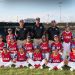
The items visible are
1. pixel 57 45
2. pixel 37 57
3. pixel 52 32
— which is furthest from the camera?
pixel 52 32

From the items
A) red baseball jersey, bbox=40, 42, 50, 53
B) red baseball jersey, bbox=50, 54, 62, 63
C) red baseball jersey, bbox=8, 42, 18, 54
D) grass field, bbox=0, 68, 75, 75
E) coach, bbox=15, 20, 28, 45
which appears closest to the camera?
grass field, bbox=0, 68, 75, 75

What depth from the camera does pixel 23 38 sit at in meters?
14.8

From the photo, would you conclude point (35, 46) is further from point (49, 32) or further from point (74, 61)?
point (74, 61)

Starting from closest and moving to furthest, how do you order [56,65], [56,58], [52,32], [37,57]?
[56,65] < [56,58] < [37,57] < [52,32]

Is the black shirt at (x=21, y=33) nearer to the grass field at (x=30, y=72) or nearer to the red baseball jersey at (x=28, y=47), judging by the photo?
the red baseball jersey at (x=28, y=47)

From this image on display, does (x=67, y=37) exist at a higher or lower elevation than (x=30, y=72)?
higher

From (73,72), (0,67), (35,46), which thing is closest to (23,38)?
(35,46)

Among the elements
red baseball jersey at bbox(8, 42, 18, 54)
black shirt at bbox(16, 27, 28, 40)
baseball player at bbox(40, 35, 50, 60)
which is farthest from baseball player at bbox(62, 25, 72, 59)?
red baseball jersey at bbox(8, 42, 18, 54)

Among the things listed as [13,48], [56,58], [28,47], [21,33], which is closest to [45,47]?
[28,47]

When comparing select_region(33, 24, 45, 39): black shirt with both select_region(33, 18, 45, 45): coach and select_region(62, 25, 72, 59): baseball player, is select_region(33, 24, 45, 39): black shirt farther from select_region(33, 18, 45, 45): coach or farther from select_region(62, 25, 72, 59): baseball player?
select_region(62, 25, 72, 59): baseball player

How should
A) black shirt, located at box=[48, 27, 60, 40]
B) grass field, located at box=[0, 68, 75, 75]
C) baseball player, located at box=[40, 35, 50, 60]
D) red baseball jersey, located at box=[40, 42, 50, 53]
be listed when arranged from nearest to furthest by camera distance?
1. grass field, located at box=[0, 68, 75, 75]
2. baseball player, located at box=[40, 35, 50, 60]
3. red baseball jersey, located at box=[40, 42, 50, 53]
4. black shirt, located at box=[48, 27, 60, 40]

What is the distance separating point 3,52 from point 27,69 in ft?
4.64

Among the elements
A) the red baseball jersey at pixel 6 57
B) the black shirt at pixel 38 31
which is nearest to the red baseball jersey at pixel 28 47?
the black shirt at pixel 38 31

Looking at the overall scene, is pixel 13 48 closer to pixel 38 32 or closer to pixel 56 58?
pixel 38 32
